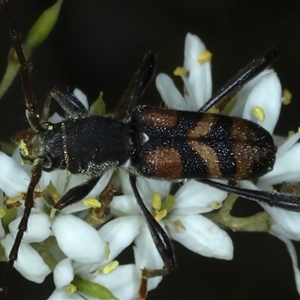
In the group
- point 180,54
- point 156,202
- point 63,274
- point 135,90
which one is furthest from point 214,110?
point 180,54

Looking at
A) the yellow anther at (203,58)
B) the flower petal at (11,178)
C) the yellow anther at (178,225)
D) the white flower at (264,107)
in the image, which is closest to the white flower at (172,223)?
the yellow anther at (178,225)

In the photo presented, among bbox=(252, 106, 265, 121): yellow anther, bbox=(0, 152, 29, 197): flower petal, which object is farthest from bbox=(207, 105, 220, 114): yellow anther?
bbox=(0, 152, 29, 197): flower petal

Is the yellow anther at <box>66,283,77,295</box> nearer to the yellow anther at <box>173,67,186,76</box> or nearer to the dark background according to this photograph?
the yellow anther at <box>173,67,186,76</box>

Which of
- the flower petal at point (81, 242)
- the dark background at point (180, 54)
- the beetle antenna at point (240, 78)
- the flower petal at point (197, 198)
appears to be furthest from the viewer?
the dark background at point (180, 54)

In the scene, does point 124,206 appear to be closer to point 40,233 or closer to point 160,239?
point 160,239

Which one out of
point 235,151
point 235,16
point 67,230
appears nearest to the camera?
point 67,230

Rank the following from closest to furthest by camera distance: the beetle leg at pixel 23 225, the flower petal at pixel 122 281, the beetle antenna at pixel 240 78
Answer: the beetle leg at pixel 23 225, the flower petal at pixel 122 281, the beetle antenna at pixel 240 78

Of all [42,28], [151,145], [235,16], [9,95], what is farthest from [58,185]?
[235,16]

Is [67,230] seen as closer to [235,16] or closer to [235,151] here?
[235,151]

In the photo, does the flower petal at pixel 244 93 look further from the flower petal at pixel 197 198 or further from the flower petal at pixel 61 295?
the flower petal at pixel 61 295
